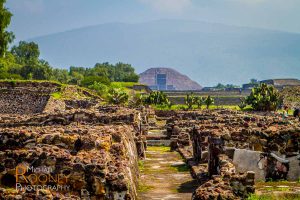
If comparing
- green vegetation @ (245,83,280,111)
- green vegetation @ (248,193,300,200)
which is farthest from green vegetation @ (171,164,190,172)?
green vegetation @ (245,83,280,111)

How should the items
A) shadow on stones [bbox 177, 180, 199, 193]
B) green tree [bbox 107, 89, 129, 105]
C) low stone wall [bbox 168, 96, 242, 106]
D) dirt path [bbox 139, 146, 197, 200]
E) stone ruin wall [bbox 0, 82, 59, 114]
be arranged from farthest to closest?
low stone wall [bbox 168, 96, 242, 106], green tree [bbox 107, 89, 129, 105], stone ruin wall [bbox 0, 82, 59, 114], shadow on stones [bbox 177, 180, 199, 193], dirt path [bbox 139, 146, 197, 200]

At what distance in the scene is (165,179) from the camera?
17.4 m

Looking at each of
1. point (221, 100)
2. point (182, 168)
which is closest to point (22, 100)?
point (182, 168)

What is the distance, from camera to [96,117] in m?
23.6

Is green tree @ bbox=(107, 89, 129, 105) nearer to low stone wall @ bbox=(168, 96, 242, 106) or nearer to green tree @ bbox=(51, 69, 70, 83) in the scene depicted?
green tree @ bbox=(51, 69, 70, 83)

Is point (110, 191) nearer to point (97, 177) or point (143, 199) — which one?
point (97, 177)

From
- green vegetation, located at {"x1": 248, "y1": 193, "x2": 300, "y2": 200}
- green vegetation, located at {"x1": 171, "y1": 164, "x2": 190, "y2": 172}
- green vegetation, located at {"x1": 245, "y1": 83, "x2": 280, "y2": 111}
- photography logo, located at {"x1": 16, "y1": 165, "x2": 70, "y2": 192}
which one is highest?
green vegetation, located at {"x1": 245, "y1": 83, "x2": 280, "y2": 111}

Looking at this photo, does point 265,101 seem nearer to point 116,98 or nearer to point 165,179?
point 116,98

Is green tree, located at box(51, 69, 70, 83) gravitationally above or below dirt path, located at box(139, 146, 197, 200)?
above

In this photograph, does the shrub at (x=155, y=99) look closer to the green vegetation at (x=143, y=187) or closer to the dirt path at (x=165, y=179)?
the dirt path at (x=165, y=179)

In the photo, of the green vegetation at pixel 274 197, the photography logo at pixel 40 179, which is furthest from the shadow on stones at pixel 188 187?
the photography logo at pixel 40 179

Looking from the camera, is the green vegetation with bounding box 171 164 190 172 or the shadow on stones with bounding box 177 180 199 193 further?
the green vegetation with bounding box 171 164 190 172

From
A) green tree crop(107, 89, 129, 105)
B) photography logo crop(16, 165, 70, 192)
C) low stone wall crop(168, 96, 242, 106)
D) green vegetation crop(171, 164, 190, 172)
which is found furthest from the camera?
low stone wall crop(168, 96, 242, 106)

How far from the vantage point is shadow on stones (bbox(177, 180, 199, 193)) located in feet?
49.6
